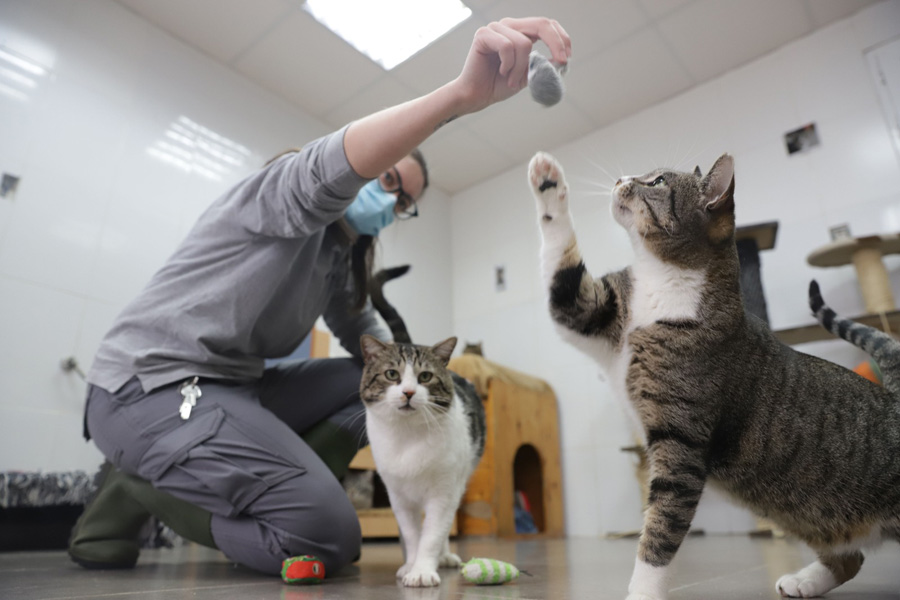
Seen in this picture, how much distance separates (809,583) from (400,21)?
1066mm

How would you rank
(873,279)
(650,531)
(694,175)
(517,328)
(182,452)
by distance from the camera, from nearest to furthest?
(650,531)
(694,175)
(182,452)
(873,279)
(517,328)

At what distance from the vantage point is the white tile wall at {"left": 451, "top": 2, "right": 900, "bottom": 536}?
2211 mm

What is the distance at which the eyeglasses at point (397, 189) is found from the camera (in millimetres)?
1416

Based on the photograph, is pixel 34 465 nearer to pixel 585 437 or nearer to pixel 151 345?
pixel 151 345

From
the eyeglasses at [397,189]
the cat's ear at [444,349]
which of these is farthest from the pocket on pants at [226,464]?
the eyeglasses at [397,189]

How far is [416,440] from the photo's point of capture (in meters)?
1.25

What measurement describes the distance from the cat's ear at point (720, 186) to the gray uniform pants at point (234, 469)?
96cm

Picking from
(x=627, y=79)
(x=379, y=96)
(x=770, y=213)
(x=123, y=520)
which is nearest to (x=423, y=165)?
(x=379, y=96)

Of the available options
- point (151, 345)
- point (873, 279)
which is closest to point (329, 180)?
point (151, 345)

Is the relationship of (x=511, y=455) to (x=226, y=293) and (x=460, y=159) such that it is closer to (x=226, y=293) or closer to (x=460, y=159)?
(x=460, y=159)

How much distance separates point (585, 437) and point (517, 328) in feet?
2.55

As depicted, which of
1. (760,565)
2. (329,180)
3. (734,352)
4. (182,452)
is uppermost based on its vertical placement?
(329,180)

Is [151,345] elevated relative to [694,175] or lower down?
lower down

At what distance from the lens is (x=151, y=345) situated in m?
1.25
